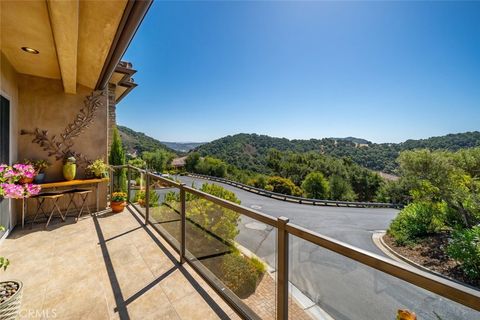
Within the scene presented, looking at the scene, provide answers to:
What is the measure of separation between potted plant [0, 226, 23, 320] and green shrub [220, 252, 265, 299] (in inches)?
67.5

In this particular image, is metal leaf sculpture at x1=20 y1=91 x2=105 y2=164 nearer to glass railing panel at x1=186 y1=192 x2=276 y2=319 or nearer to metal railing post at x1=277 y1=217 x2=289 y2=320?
glass railing panel at x1=186 y1=192 x2=276 y2=319

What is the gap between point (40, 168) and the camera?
455 cm

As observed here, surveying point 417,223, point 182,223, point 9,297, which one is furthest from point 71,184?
point 417,223

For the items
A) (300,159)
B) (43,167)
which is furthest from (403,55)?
(300,159)

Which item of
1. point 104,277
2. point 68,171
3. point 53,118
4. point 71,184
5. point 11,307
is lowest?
point 104,277

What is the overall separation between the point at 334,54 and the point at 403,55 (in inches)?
171

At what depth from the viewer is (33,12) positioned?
237 centimetres

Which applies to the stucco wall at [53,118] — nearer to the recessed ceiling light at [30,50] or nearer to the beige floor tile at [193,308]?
the recessed ceiling light at [30,50]

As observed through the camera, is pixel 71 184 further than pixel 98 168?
No

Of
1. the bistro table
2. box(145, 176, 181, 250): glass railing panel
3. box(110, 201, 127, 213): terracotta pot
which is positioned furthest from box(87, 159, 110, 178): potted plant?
box(145, 176, 181, 250): glass railing panel

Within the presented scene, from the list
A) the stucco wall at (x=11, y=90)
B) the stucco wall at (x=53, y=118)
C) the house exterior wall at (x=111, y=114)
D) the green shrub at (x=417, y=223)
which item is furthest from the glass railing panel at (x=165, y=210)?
the green shrub at (x=417, y=223)

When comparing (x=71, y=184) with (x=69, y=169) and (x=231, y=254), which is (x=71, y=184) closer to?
(x=69, y=169)

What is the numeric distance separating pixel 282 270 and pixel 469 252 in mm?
8003

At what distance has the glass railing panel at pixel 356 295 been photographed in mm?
1139
